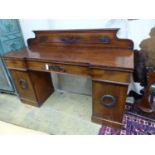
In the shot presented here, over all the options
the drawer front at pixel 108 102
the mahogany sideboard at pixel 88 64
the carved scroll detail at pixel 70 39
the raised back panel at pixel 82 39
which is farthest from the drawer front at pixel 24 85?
the drawer front at pixel 108 102

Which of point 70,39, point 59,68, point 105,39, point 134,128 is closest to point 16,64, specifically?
point 59,68

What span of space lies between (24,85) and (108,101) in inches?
41.1

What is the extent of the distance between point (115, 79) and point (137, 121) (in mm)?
678

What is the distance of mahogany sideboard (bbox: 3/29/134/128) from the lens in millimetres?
1156

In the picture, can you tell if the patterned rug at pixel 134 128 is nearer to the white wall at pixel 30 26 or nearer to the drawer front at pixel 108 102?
the drawer front at pixel 108 102

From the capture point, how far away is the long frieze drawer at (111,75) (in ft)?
3.57

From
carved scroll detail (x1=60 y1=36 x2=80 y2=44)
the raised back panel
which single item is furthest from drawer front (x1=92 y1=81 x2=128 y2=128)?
carved scroll detail (x1=60 y1=36 x2=80 y2=44)

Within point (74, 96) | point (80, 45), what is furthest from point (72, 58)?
point (74, 96)

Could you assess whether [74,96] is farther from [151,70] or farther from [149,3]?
[149,3]

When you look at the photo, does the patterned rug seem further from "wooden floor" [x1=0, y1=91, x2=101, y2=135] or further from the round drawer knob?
the round drawer knob

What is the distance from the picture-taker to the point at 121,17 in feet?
4.47

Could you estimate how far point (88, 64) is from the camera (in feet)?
3.84

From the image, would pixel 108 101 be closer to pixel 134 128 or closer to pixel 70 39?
pixel 134 128

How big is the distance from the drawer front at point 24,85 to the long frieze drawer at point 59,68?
198 mm
